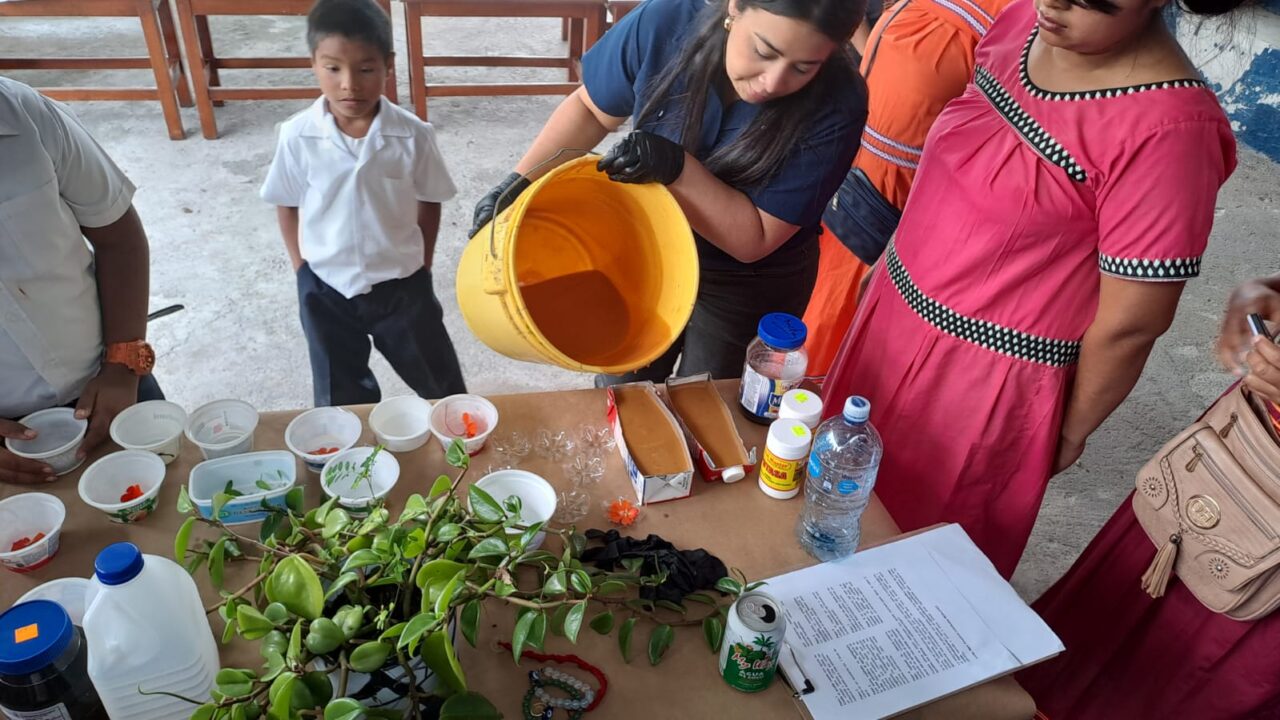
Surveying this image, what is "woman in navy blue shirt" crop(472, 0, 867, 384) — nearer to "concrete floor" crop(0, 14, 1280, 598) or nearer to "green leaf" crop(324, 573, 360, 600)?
"green leaf" crop(324, 573, 360, 600)

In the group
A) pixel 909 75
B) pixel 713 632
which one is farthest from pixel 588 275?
pixel 909 75

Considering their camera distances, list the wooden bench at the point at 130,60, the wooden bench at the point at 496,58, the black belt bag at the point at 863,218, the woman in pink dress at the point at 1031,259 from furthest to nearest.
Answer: the wooden bench at the point at 496,58, the wooden bench at the point at 130,60, the black belt bag at the point at 863,218, the woman in pink dress at the point at 1031,259

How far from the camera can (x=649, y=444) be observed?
1.21 m

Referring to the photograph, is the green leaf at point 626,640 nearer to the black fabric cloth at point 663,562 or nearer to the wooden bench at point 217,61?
the black fabric cloth at point 663,562

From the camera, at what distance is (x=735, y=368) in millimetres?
1716

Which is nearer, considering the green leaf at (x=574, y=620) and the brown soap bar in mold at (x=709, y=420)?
the green leaf at (x=574, y=620)

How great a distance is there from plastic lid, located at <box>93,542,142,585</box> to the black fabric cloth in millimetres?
500

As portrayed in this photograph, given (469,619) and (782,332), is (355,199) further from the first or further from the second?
(469,619)

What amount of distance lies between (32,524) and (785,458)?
3.28 ft

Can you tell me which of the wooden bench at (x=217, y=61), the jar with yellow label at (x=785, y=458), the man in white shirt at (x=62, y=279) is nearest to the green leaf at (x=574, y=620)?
the jar with yellow label at (x=785, y=458)

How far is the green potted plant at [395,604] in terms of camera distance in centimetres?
68

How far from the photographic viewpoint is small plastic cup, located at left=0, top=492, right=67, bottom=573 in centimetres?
97

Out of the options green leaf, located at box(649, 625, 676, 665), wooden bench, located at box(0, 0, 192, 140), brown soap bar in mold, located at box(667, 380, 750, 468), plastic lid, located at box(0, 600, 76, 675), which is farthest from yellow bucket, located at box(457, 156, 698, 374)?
wooden bench, located at box(0, 0, 192, 140)

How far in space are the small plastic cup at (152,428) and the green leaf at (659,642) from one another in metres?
0.73
